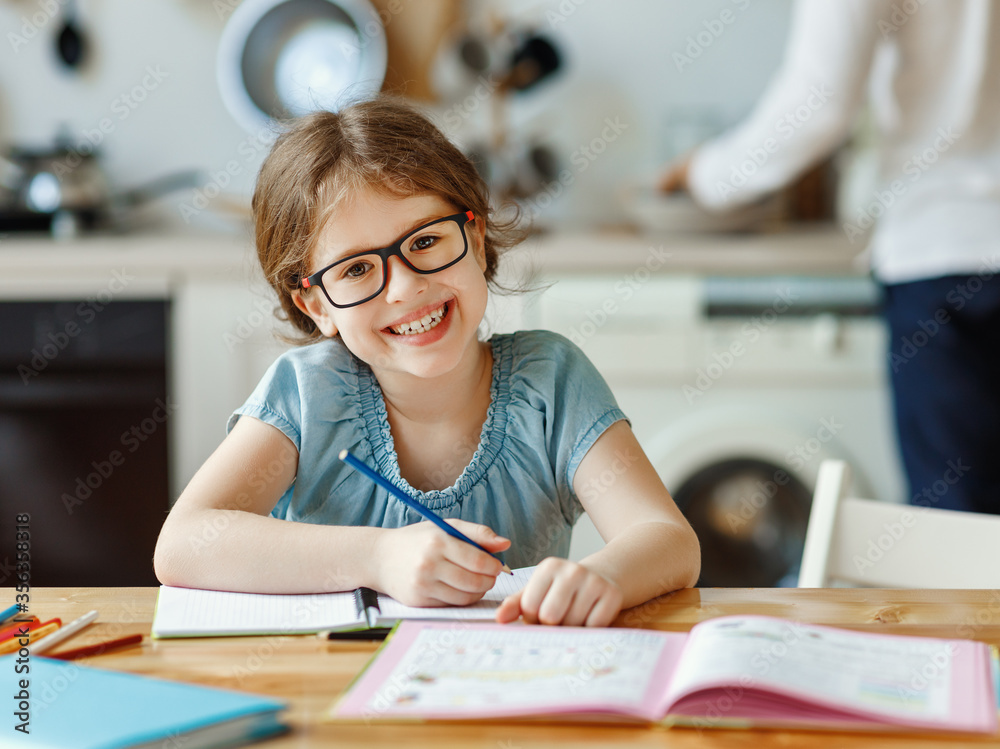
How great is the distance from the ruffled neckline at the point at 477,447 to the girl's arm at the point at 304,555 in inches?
6.8

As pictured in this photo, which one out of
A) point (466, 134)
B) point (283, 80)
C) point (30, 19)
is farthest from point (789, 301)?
point (30, 19)

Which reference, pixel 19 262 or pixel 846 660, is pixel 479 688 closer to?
pixel 846 660

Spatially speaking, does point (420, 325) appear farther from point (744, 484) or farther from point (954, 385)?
point (744, 484)

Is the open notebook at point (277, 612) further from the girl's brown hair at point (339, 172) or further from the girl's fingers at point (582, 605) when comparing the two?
the girl's brown hair at point (339, 172)

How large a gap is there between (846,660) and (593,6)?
2290mm

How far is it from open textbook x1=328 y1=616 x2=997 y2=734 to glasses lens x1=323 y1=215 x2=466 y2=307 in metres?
0.40

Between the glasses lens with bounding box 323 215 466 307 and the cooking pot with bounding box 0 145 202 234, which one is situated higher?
the cooking pot with bounding box 0 145 202 234

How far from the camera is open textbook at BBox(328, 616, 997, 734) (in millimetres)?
561

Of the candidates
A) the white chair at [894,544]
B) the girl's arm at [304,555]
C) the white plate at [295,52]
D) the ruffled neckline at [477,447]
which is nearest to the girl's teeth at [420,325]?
the ruffled neckline at [477,447]

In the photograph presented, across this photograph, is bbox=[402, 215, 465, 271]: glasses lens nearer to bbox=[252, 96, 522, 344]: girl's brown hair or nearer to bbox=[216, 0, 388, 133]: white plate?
bbox=[252, 96, 522, 344]: girl's brown hair

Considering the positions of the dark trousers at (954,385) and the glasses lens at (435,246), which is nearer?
the glasses lens at (435,246)

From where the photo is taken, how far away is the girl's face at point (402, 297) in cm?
96

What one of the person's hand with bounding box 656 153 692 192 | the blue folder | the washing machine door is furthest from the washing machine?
the blue folder

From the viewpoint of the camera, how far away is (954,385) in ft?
5.41
